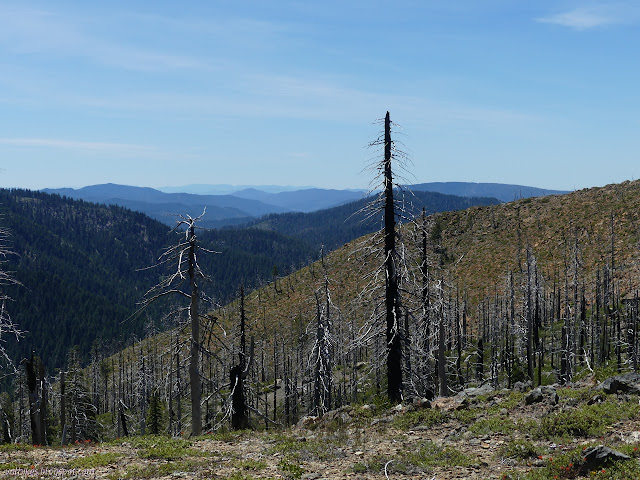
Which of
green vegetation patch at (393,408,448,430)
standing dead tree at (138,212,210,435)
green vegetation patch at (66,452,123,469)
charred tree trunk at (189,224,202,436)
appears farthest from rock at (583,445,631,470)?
charred tree trunk at (189,224,202,436)

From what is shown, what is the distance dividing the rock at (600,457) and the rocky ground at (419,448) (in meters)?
0.02

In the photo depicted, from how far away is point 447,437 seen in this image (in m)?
12.4

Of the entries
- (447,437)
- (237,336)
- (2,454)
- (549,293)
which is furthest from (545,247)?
(2,454)

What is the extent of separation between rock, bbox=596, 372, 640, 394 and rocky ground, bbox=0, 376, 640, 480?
0.03 m

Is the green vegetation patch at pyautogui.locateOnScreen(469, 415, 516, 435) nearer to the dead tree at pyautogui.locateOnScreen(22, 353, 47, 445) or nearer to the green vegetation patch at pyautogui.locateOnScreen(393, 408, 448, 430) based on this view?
the green vegetation patch at pyautogui.locateOnScreen(393, 408, 448, 430)

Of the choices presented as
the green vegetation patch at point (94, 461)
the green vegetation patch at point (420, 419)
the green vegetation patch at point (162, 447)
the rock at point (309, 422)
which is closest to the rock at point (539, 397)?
the green vegetation patch at point (420, 419)

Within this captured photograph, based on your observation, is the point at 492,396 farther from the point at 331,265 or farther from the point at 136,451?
the point at 331,265

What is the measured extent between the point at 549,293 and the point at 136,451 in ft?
244

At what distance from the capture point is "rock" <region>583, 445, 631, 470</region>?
28.4ft

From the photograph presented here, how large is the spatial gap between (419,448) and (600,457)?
4.26 meters

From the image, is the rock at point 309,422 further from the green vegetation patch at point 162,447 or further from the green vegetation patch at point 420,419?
the green vegetation patch at point 162,447

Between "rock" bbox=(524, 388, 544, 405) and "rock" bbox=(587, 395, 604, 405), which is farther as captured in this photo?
"rock" bbox=(524, 388, 544, 405)

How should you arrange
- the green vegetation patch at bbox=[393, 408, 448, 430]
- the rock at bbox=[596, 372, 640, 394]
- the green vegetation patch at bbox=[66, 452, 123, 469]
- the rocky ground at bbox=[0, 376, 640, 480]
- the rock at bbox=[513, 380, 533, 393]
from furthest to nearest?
the rock at bbox=[513, 380, 533, 393] → the green vegetation patch at bbox=[393, 408, 448, 430] → the rock at bbox=[596, 372, 640, 394] → the green vegetation patch at bbox=[66, 452, 123, 469] → the rocky ground at bbox=[0, 376, 640, 480]

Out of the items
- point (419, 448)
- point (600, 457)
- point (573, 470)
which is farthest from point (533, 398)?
point (600, 457)
